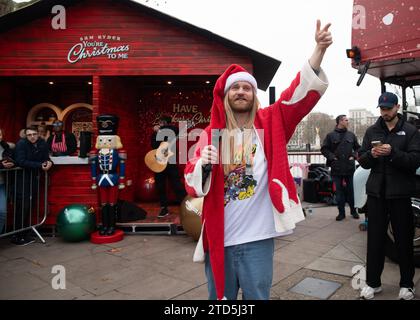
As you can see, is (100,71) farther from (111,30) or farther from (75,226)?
(75,226)

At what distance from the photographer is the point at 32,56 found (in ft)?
20.7

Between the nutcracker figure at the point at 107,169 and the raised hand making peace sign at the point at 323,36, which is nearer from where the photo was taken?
the raised hand making peace sign at the point at 323,36

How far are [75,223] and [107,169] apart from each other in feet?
3.56

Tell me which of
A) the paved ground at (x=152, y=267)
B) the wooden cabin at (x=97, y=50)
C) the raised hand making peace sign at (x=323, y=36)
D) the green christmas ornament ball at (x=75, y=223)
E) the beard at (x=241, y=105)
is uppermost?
the wooden cabin at (x=97, y=50)

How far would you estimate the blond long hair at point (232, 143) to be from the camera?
6.79 ft

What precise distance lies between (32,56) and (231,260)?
20.7 feet

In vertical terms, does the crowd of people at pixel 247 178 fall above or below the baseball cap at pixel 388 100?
below

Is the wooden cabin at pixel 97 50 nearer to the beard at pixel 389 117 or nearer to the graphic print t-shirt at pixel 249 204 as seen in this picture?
the beard at pixel 389 117

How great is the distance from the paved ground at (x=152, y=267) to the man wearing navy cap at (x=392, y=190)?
0.31m

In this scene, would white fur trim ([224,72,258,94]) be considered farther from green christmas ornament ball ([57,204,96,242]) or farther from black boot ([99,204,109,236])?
green christmas ornament ball ([57,204,96,242])

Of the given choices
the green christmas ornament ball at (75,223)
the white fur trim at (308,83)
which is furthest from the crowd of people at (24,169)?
the white fur trim at (308,83)

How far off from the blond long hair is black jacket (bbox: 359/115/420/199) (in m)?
2.00

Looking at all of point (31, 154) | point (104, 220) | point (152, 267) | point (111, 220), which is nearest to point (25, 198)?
point (31, 154)

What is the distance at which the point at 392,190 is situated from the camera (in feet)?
10.9
